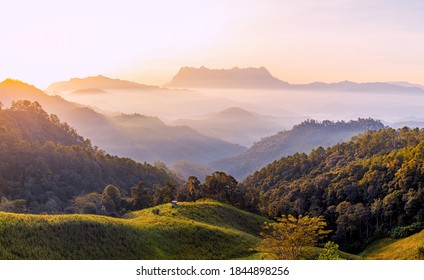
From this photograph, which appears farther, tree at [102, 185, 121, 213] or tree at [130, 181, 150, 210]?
tree at [130, 181, 150, 210]

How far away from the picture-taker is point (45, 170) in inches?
3339

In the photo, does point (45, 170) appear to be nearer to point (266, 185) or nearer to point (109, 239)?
point (266, 185)

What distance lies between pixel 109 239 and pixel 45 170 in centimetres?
6717

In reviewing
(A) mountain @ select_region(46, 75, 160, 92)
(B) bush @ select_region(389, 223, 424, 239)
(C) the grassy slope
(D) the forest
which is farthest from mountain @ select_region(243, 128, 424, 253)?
(A) mountain @ select_region(46, 75, 160, 92)

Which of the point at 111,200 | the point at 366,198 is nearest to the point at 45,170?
the point at 111,200

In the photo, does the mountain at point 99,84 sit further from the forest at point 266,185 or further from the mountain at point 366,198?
the mountain at point 366,198

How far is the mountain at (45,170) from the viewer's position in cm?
7500

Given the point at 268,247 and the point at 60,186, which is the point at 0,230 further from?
the point at 60,186

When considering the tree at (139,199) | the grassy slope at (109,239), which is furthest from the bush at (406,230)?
the tree at (139,199)

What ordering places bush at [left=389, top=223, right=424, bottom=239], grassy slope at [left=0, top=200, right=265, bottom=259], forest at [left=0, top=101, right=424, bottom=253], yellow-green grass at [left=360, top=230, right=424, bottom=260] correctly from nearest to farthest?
grassy slope at [left=0, top=200, right=265, bottom=259] → yellow-green grass at [left=360, top=230, right=424, bottom=260] → bush at [left=389, top=223, right=424, bottom=239] → forest at [left=0, top=101, right=424, bottom=253]

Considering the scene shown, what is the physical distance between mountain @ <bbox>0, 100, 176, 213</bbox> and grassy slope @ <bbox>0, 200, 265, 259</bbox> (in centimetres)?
3785

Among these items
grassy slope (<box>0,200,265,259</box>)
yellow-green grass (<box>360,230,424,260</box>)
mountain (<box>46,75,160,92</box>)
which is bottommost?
yellow-green grass (<box>360,230,424,260</box>)

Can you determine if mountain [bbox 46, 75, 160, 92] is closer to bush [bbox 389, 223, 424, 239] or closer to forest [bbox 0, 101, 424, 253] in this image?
forest [bbox 0, 101, 424, 253]

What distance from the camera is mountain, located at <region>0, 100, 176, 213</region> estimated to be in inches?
2953
